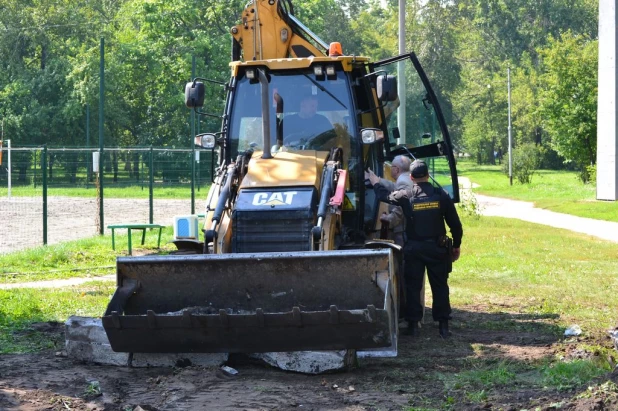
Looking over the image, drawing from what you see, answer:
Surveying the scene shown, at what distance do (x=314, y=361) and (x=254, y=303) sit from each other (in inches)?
33.0

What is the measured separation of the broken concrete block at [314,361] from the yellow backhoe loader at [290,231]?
0.14 metres

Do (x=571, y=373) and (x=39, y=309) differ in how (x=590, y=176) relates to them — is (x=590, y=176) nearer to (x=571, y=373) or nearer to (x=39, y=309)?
(x=39, y=309)

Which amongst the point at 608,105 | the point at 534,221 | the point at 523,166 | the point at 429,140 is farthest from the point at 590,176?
the point at 429,140

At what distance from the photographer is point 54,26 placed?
59.8 m

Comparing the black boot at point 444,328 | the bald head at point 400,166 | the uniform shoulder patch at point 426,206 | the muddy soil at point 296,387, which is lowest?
the muddy soil at point 296,387

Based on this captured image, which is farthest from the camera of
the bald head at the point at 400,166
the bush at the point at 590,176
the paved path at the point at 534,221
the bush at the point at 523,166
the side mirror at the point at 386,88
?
the bush at the point at 523,166

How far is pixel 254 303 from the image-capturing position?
354 inches

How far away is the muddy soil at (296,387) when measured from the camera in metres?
7.39

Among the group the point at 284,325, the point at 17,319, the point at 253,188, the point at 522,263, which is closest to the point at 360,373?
the point at 284,325

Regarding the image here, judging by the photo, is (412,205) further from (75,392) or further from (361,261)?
(75,392)

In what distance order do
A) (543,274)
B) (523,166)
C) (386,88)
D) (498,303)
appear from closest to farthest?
(386,88) < (498,303) < (543,274) < (523,166)

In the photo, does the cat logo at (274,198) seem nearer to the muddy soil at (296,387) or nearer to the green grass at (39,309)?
the muddy soil at (296,387)

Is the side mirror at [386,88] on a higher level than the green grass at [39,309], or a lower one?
higher

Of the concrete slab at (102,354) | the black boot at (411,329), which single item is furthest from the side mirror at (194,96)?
→ the black boot at (411,329)
